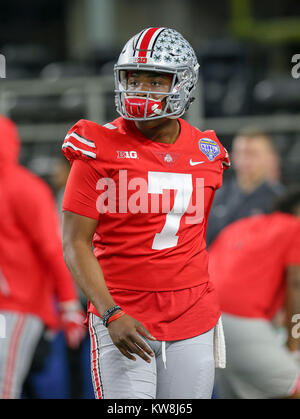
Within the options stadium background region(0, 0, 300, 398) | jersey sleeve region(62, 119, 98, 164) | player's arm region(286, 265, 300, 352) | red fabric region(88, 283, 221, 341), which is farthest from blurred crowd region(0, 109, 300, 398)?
jersey sleeve region(62, 119, 98, 164)

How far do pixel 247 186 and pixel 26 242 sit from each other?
1.58m

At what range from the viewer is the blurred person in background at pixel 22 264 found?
3764mm

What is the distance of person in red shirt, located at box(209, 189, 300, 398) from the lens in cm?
338

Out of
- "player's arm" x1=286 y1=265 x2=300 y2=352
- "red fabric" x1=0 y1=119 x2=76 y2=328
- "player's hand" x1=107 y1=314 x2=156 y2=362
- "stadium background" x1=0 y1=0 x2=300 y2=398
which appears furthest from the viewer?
"stadium background" x1=0 y1=0 x2=300 y2=398

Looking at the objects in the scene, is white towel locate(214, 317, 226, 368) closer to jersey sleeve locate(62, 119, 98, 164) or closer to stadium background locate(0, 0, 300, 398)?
jersey sleeve locate(62, 119, 98, 164)

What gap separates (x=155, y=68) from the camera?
1.99 m

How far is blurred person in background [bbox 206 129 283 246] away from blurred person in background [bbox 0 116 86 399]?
1.09 metres

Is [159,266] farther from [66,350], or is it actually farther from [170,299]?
[66,350]

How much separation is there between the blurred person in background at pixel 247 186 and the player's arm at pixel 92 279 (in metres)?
2.60

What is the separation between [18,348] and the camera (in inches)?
150

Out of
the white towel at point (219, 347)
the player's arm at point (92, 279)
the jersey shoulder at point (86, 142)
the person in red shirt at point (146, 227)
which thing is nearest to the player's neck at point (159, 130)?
the person in red shirt at point (146, 227)

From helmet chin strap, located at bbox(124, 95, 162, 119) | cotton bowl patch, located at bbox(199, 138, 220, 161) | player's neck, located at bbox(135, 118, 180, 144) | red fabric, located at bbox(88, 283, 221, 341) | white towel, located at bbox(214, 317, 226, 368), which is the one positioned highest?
helmet chin strap, located at bbox(124, 95, 162, 119)

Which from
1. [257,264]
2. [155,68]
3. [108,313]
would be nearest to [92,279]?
[108,313]
